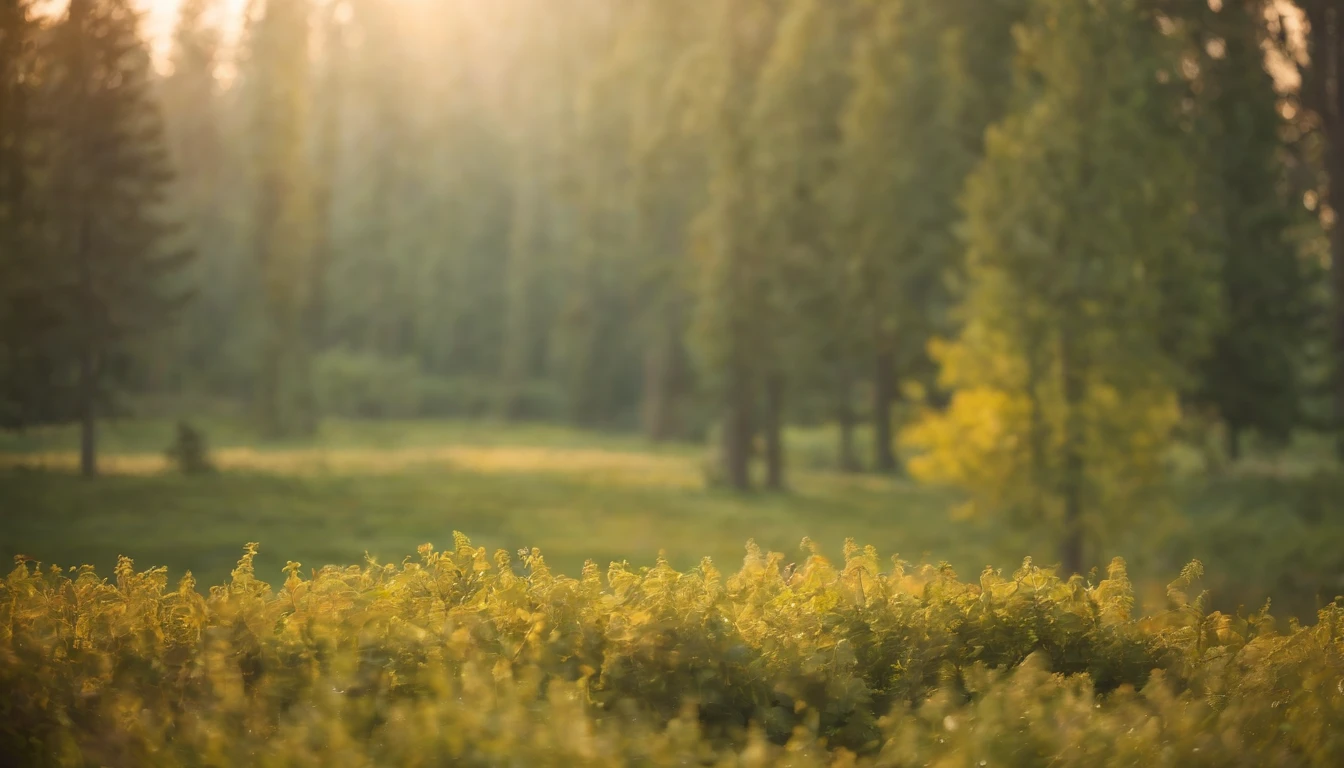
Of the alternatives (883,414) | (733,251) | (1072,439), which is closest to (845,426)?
(883,414)

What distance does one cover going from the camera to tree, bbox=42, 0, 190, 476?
21.7m

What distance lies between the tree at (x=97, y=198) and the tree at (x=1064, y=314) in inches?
561

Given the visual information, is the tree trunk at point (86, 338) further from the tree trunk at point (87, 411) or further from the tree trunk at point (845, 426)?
the tree trunk at point (845, 426)

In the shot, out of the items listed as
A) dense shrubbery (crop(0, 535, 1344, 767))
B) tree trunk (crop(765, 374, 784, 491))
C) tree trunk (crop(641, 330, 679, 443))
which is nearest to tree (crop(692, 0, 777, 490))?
tree trunk (crop(765, 374, 784, 491))

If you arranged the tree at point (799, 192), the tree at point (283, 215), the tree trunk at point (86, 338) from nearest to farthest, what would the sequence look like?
the tree trunk at point (86, 338) → the tree at point (799, 192) → the tree at point (283, 215)

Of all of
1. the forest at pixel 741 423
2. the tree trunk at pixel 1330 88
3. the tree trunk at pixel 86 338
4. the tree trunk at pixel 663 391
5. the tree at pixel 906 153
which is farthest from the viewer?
the tree trunk at pixel 663 391

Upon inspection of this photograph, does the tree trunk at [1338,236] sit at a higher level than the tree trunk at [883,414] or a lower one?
higher

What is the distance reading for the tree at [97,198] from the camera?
21672 mm

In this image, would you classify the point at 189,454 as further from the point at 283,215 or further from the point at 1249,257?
the point at 1249,257

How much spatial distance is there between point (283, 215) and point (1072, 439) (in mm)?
24410

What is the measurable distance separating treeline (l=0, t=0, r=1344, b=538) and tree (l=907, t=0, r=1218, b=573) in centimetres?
5

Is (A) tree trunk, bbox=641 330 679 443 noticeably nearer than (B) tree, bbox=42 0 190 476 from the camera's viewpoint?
No

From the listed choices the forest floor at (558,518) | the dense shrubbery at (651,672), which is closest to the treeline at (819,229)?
the forest floor at (558,518)

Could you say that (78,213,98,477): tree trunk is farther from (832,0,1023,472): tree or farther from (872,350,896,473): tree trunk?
(872,350,896,473): tree trunk
